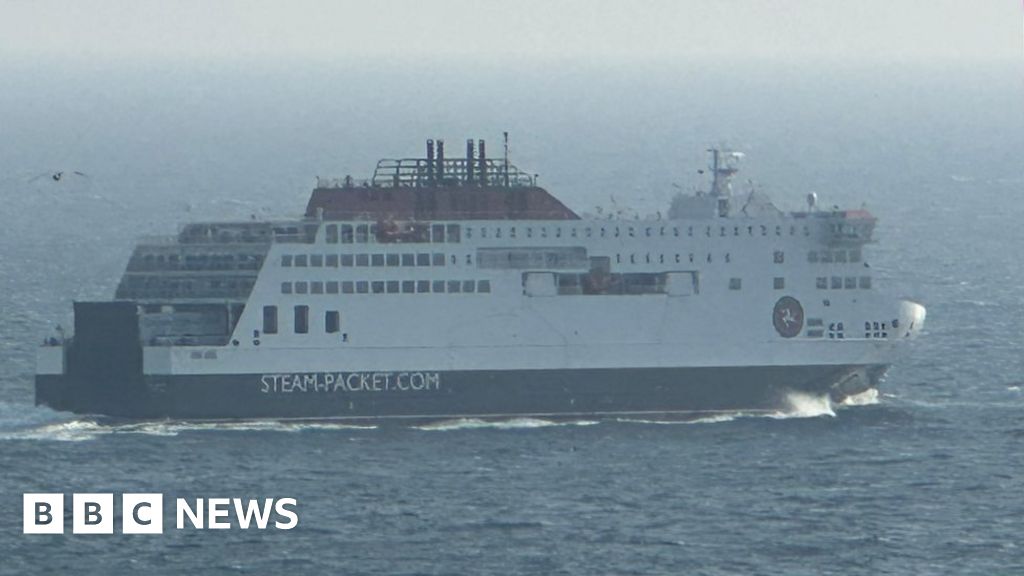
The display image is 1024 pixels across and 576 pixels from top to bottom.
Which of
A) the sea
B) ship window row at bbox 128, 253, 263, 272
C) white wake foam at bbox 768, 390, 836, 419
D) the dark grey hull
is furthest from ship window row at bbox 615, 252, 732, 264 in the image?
ship window row at bbox 128, 253, 263, 272

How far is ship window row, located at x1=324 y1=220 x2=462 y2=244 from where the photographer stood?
3155 inches

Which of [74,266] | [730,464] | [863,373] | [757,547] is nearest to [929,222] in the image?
[74,266]

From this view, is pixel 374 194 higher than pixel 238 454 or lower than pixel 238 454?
higher

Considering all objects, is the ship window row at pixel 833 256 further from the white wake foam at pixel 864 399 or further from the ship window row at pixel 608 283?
the white wake foam at pixel 864 399

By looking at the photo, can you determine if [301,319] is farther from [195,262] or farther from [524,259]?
[524,259]

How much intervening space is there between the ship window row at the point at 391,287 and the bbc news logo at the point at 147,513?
12.1 meters

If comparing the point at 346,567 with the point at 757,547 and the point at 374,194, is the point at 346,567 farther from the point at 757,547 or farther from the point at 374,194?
the point at 374,194

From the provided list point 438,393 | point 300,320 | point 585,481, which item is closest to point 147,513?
point 585,481

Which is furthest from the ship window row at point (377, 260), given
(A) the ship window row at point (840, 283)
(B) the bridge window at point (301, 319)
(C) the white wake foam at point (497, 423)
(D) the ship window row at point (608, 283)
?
(A) the ship window row at point (840, 283)

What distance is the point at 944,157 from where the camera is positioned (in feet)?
654

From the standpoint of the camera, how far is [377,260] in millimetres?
79875

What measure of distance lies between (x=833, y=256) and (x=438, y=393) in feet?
41.6

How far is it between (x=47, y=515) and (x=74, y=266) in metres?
45.4

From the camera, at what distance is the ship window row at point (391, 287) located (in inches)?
3130
